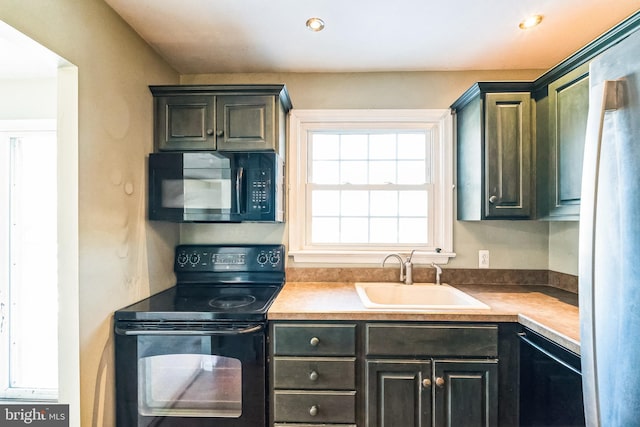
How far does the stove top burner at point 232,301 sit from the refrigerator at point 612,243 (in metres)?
1.40

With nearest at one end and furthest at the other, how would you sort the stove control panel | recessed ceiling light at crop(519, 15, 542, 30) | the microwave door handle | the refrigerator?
the refrigerator < recessed ceiling light at crop(519, 15, 542, 30) < the microwave door handle < the stove control panel

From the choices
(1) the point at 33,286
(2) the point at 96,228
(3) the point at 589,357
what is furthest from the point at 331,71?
(1) the point at 33,286

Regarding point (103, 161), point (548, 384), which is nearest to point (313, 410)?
point (548, 384)

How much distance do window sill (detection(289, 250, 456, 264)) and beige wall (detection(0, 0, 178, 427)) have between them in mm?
1000

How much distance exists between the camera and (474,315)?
1.46 meters

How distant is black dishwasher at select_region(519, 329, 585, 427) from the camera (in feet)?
3.86

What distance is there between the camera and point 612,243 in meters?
0.66

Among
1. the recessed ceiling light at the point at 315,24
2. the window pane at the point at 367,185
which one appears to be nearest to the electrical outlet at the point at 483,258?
the window pane at the point at 367,185

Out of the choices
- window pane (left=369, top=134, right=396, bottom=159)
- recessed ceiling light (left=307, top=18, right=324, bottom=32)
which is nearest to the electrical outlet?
window pane (left=369, top=134, right=396, bottom=159)

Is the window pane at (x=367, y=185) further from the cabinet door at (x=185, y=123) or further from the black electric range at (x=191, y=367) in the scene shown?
the black electric range at (x=191, y=367)

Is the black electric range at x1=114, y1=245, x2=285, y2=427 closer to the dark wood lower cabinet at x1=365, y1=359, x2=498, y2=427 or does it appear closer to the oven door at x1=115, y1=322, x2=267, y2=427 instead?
the oven door at x1=115, y1=322, x2=267, y2=427

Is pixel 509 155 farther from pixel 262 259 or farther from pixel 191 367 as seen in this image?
pixel 191 367

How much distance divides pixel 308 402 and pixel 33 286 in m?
2.23

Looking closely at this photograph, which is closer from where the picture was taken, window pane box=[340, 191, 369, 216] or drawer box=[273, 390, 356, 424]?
drawer box=[273, 390, 356, 424]
